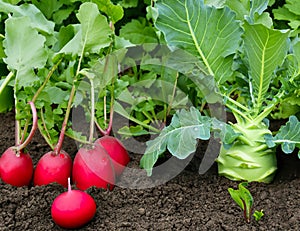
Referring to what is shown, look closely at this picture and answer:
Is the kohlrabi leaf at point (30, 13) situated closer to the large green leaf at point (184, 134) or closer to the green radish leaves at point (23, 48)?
the green radish leaves at point (23, 48)

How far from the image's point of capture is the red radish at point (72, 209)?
1954mm

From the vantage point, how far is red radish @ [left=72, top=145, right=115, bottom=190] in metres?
2.21

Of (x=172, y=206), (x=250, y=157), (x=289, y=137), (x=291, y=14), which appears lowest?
(x=172, y=206)

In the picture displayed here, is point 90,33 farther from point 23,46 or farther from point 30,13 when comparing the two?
point 30,13

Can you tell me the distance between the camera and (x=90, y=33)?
2.16m

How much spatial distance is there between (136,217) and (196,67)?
77cm

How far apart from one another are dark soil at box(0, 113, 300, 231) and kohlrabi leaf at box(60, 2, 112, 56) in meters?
0.53

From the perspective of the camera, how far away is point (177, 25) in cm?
220

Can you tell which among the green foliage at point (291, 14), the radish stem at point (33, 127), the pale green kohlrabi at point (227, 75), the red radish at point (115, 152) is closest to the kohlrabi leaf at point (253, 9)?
the pale green kohlrabi at point (227, 75)

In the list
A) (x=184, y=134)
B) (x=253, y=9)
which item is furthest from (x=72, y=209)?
(x=253, y=9)

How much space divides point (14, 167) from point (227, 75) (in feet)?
2.98

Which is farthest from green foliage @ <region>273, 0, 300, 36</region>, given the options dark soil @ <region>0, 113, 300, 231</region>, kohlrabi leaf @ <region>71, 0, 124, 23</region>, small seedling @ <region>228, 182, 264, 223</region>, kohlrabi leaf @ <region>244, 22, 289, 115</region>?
small seedling @ <region>228, 182, 264, 223</region>

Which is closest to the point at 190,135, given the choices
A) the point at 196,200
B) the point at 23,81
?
the point at 196,200

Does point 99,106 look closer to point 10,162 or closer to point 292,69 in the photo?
point 10,162
